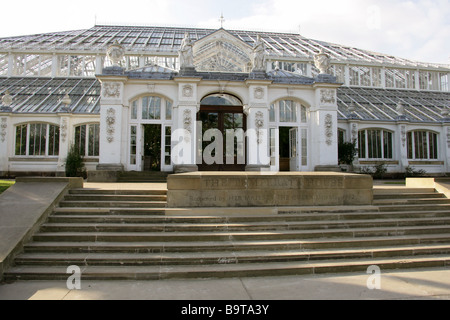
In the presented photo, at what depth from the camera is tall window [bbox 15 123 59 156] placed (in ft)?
64.2

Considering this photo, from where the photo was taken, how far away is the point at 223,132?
56.1 ft

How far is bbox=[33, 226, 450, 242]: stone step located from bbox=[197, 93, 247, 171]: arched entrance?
32.6 ft

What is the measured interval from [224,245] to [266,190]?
2477mm

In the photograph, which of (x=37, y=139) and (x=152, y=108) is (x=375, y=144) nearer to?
(x=152, y=108)

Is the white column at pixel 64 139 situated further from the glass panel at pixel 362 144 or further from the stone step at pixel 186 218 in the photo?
the glass panel at pixel 362 144

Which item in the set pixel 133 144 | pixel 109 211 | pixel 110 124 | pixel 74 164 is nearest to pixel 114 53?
pixel 110 124

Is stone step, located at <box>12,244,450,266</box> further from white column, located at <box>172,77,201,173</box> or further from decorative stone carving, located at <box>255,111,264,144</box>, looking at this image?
decorative stone carving, located at <box>255,111,264,144</box>

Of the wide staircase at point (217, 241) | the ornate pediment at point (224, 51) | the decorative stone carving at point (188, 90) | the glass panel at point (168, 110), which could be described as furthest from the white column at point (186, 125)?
the ornate pediment at point (224, 51)

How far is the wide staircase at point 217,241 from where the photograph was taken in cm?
564

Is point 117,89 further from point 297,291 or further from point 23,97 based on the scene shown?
point 297,291

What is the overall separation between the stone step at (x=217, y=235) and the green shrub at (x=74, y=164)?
12416 mm

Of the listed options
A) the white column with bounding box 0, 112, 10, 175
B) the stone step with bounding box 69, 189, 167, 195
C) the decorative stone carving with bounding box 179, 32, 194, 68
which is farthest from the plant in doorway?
the white column with bounding box 0, 112, 10, 175

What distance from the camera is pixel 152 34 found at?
1372 inches
